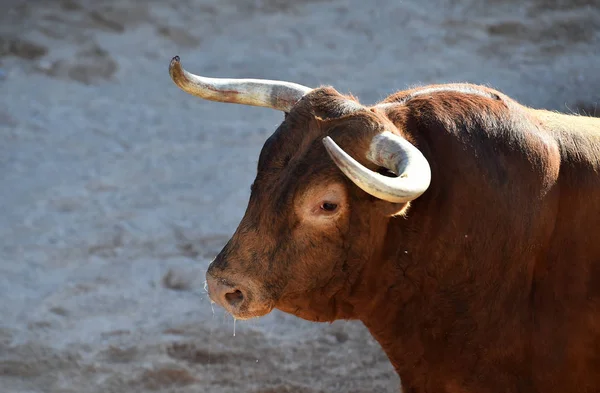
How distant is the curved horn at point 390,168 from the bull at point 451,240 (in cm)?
7

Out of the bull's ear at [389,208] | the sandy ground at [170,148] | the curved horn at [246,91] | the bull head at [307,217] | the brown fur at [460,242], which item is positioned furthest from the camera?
the sandy ground at [170,148]

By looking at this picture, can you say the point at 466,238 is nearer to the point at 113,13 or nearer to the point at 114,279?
the point at 114,279

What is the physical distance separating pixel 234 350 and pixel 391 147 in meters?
3.37

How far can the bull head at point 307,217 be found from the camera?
4.76m

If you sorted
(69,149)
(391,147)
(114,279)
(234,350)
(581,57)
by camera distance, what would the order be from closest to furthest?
(391,147) < (234,350) < (114,279) < (69,149) < (581,57)

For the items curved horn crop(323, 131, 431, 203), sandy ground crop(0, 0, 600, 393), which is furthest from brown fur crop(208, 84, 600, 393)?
sandy ground crop(0, 0, 600, 393)

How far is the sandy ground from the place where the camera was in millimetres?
7508

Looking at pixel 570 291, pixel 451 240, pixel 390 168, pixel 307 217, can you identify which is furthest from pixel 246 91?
pixel 570 291

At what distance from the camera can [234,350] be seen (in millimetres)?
7574

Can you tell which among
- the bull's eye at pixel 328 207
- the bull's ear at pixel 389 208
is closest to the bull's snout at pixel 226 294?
the bull's eye at pixel 328 207

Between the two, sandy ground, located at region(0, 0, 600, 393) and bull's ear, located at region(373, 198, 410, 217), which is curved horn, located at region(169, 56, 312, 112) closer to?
bull's ear, located at region(373, 198, 410, 217)

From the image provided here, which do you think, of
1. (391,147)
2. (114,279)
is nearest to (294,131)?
(391,147)

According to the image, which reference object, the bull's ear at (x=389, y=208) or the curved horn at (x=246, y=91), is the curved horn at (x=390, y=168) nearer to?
the bull's ear at (x=389, y=208)

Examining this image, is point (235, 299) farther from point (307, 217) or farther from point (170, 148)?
point (170, 148)
